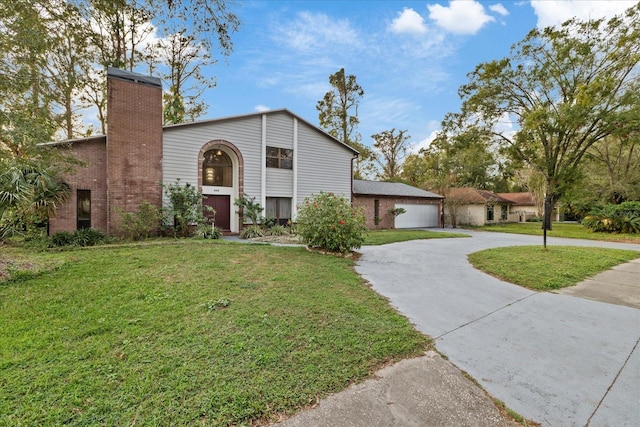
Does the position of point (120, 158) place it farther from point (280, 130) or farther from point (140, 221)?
point (280, 130)

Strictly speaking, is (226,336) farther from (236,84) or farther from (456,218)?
(456,218)

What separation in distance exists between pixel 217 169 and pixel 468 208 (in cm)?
2096

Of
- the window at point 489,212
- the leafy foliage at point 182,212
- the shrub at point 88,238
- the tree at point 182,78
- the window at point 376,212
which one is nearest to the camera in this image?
the shrub at point 88,238

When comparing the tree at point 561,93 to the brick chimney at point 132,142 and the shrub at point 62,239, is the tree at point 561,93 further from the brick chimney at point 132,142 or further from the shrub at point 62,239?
the shrub at point 62,239

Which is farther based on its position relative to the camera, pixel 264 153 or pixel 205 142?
pixel 264 153

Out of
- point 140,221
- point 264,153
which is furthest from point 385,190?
point 140,221

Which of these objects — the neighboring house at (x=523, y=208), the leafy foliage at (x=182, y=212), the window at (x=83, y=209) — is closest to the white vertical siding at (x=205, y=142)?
the leafy foliage at (x=182, y=212)

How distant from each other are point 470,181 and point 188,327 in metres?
40.4

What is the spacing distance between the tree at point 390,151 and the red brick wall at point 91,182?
28.1 metres

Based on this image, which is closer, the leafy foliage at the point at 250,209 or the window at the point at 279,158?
the leafy foliage at the point at 250,209

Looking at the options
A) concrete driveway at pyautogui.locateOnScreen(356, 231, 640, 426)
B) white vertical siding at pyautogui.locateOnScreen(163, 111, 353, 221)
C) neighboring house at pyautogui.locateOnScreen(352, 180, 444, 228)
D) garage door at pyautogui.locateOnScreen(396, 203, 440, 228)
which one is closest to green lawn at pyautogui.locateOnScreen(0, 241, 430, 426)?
concrete driveway at pyautogui.locateOnScreen(356, 231, 640, 426)

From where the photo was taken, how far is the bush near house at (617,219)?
1557 cm

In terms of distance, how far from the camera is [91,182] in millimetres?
10539

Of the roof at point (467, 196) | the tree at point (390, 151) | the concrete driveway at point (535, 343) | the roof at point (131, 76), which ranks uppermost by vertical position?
the tree at point (390, 151)
